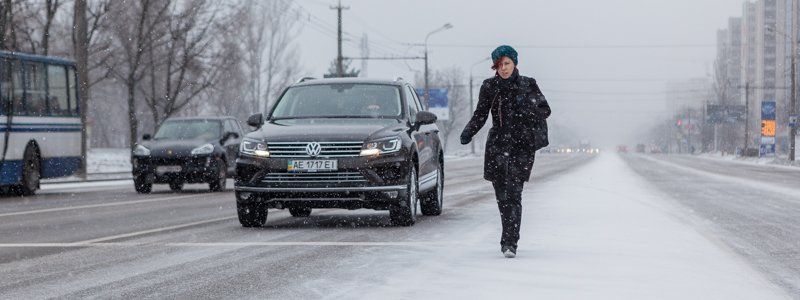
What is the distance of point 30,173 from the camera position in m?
20.9

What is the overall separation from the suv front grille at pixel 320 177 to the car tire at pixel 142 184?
35.1 ft

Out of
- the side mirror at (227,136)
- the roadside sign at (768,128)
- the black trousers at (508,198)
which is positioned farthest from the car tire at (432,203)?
the roadside sign at (768,128)

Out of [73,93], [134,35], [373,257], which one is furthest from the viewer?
[134,35]

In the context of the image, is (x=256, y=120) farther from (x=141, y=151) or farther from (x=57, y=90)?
(x=57, y=90)

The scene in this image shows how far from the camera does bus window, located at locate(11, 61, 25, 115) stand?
20.1 meters

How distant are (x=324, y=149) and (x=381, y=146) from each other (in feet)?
1.93

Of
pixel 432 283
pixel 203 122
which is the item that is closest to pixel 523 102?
pixel 432 283

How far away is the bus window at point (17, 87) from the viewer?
20078 mm

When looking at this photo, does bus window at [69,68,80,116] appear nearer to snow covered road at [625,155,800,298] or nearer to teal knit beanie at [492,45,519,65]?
snow covered road at [625,155,800,298]

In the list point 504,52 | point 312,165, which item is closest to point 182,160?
point 312,165

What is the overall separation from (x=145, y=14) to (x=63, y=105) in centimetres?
1809

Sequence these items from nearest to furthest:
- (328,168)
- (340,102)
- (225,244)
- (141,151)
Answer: (225,244), (328,168), (340,102), (141,151)

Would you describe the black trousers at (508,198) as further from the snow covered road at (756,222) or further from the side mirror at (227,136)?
the side mirror at (227,136)

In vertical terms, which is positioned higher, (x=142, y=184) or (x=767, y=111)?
(x=767, y=111)
